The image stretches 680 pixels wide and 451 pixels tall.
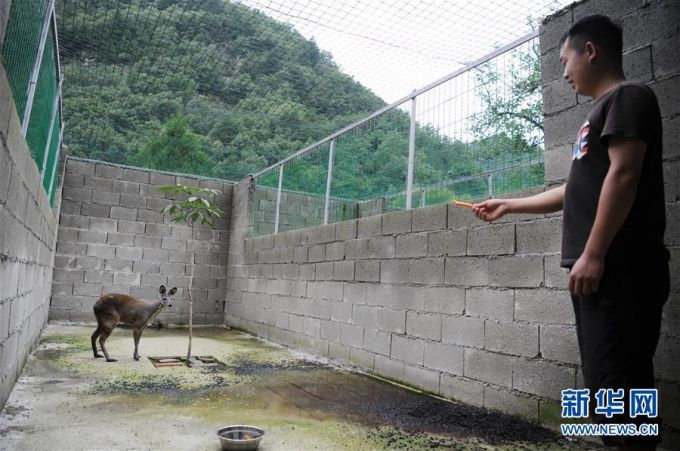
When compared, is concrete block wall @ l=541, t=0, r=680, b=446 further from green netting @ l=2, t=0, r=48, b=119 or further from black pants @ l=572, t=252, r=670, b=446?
green netting @ l=2, t=0, r=48, b=119

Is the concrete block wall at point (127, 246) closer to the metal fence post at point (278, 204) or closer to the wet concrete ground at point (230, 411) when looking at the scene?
the metal fence post at point (278, 204)

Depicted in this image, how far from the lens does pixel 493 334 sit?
2.69m

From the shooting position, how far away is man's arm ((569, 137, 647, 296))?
1.11 meters

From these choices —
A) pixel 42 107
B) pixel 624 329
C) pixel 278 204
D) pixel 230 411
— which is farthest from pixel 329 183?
pixel 624 329

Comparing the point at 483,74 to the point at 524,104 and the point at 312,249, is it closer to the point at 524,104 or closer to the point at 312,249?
the point at 524,104

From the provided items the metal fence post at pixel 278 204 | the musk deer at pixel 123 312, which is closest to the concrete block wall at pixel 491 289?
the musk deer at pixel 123 312

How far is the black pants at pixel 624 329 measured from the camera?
3.55ft

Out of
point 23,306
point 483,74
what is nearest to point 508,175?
point 483,74

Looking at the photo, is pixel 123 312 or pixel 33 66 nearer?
pixel 33 66

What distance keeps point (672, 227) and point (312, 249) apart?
3406mm

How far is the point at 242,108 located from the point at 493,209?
7.99 meters

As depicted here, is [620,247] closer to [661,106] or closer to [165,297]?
[661,106]

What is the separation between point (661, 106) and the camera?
79.4 inches

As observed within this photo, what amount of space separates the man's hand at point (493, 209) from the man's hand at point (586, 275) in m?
0.47
